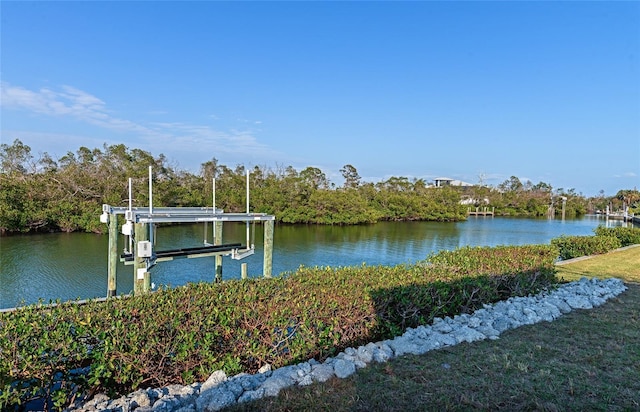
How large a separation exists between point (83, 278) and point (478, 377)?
10225 mm

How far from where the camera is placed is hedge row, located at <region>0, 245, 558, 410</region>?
8.01 ft

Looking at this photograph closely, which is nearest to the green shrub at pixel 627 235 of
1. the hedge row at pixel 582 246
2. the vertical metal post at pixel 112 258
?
the hedge row at pixel 582 246

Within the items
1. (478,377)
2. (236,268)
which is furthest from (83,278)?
(478,377)

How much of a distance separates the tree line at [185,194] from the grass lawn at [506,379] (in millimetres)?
20499

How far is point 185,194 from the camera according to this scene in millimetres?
27531

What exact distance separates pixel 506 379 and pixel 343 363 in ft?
3.81

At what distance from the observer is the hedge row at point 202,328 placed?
2.44 metres

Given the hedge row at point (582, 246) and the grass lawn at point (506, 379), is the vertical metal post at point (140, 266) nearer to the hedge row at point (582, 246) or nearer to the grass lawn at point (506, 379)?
the grass lawn at point (506, 379)

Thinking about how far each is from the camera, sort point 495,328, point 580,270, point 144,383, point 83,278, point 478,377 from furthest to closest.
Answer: point 83,278 → point 580,270 → point 495,328 → point 478,377 → point 144,383

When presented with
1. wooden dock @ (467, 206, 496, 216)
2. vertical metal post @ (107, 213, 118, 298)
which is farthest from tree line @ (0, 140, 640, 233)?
vertical metal post @ (107, 213, 118, 298)

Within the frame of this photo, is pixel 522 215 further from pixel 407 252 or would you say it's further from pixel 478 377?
pixel 478 377

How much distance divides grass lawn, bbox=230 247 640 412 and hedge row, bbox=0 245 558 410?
20.0 inches

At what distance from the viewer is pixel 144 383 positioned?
2.70m

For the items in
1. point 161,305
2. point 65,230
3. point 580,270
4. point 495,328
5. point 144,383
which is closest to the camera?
point 144,383
